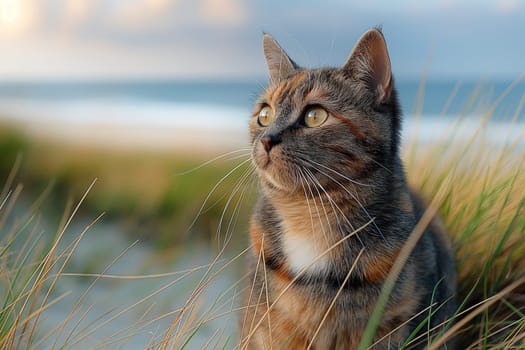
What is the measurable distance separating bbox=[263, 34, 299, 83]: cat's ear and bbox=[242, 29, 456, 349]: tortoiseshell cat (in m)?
0.22

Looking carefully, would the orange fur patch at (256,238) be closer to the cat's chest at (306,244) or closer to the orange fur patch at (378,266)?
the cat's chest at (306,244)

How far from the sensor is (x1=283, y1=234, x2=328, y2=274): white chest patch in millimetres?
1878

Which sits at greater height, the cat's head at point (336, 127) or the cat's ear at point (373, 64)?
the cat's ear at point (373, 64)

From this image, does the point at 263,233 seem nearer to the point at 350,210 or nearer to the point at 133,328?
the point at 350,210

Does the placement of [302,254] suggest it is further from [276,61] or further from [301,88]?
[276,61]

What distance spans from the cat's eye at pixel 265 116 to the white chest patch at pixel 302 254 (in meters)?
0.40

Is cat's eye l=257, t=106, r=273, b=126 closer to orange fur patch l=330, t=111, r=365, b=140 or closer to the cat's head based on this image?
the cat's head

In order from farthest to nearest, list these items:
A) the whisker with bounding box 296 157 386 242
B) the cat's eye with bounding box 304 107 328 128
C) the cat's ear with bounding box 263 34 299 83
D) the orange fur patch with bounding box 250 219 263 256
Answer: the cat's ear with bounding box 263 34 299 83 → the orange fur patch with bounding box 250 219 263 256 → the cat's eye with bounding box 304 107 328 128 → the whisker with bounding box 296 157 386 242

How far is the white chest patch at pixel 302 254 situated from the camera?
188 centimetres

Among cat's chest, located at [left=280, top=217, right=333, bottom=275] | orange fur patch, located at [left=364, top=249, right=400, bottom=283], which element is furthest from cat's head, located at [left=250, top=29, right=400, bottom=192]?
orange fur patch, located at [left=364, top=249, right=400, bottom=283]

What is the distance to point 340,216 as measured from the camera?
1.85m

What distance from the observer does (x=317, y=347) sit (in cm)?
188

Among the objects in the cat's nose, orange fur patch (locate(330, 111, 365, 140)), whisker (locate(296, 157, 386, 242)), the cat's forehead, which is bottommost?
whisker (locate(296, 157, 386, 242))

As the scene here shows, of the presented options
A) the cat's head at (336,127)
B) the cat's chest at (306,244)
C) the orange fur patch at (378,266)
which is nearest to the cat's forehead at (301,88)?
the cat's head at (336,127)
